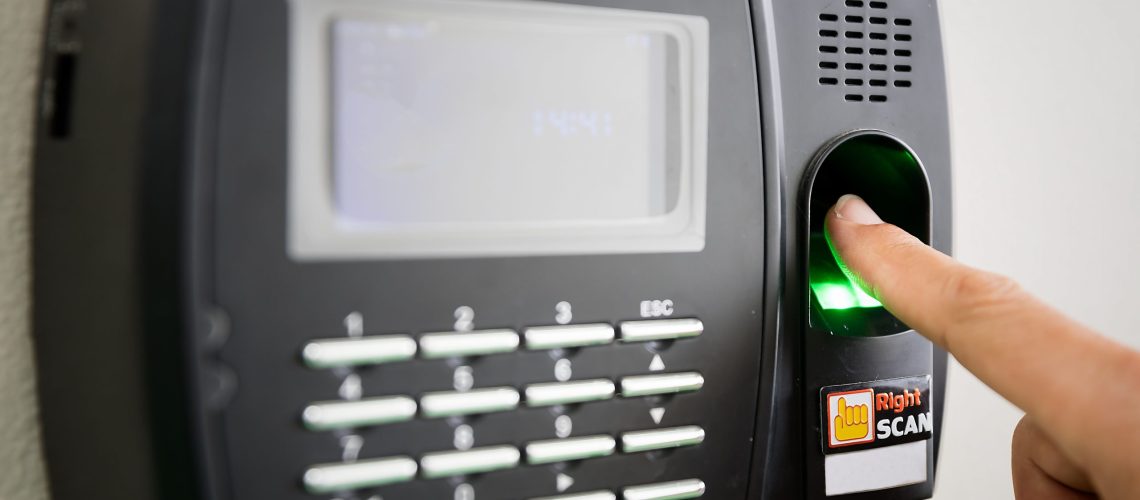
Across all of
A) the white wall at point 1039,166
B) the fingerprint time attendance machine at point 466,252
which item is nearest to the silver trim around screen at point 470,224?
the fingerprint time attendance machine at point 466,252

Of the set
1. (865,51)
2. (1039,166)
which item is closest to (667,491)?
(865,51)

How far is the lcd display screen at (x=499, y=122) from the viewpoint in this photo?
0.31 m

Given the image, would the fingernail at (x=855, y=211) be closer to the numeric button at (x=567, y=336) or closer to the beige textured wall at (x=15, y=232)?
the numeric button at (x=567, y=336)

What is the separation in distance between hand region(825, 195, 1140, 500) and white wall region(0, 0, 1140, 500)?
0.18m

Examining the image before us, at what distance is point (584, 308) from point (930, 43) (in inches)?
9.1

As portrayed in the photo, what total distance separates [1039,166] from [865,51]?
0.23 meters

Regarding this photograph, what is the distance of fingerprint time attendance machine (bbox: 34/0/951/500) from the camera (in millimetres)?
285

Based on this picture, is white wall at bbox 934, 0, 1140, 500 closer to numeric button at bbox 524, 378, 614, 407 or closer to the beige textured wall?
numeric button at bbox 524, 378, 614, 407

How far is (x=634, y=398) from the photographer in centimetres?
35

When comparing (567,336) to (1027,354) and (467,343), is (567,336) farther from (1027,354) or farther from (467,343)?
(1027,354)

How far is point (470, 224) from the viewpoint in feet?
1.05

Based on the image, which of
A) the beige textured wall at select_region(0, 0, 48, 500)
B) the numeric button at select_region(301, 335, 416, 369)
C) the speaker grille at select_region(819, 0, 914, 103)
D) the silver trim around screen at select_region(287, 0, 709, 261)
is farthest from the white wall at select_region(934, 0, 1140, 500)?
the beige textured wall at select_region(0, 0, 48, 500)

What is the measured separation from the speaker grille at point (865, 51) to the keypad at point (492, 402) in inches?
5.8

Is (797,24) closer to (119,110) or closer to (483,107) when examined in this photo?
(483,107)
